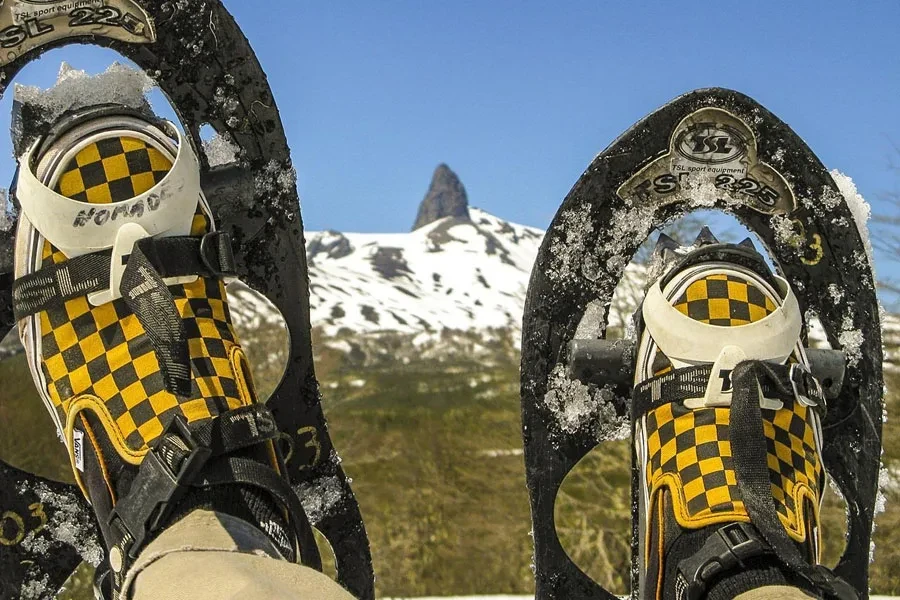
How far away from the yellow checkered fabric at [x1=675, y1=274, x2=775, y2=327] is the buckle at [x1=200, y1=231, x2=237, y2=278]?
73 cm

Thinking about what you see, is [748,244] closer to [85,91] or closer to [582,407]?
[582,407]

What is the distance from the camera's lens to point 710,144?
1438mm

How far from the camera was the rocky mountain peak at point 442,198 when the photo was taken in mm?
29922

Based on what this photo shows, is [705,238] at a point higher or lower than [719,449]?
higher


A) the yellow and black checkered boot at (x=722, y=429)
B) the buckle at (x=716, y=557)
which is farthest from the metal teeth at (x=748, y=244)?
the buckle at (x=716, y=557)

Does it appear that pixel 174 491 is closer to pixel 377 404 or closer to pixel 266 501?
pixel 266 501

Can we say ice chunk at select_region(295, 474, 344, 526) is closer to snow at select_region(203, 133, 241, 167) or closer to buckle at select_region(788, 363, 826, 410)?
snow at select_region(203, 133, 241, 167)

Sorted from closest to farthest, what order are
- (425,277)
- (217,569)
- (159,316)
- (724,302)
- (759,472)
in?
(217,569)
(159,316)
(759,472)
(724,302)
(425,277)

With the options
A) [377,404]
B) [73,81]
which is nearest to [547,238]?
[73,81]

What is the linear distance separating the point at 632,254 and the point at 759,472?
49cm

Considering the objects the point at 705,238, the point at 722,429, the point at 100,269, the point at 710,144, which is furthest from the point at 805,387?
the point at 100,269

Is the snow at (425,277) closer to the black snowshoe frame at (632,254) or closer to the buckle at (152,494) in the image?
the black snowshoe frame at (632,254)

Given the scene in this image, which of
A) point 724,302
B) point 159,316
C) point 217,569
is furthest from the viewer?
point 724,302

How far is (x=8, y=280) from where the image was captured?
46.8 inches
